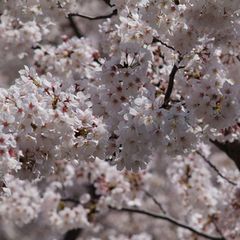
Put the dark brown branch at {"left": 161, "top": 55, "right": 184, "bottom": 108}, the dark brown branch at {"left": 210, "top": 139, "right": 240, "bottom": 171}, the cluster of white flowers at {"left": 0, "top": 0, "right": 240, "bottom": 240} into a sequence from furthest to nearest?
the dark brown branch at {"left": 210, "top": 139, "right": 240, "bottom": 171}, the dark brown branch at {"left": 161, "top": 55, "right": 184, "bottom": 108}, the cluster of white flowers at {"left": 0, "top": 0, "right": 240, "bottom": 240}

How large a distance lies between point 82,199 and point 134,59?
14.3ft

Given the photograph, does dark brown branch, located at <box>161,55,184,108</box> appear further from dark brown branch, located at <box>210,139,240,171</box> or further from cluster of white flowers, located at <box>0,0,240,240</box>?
dark brown branch, located at <box>210,139,240,171</box>

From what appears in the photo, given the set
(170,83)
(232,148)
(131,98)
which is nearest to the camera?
(131,98)

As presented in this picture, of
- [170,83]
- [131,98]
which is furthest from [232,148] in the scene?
[131,98]

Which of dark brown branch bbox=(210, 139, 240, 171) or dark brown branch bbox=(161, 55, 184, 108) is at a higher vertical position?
dark brown branch bbox=(210, 139, 240, 171)

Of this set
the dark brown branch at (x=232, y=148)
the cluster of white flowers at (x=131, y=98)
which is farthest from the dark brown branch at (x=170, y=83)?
the dark brown branch at (x=232, y=148)

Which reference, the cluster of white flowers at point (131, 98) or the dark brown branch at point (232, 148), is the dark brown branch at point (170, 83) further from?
the dark brown branch at point (232, 148)

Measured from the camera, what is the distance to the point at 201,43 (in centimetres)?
511

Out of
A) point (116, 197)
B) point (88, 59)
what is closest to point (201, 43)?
point (88, 59)

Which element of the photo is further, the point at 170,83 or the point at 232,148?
the point at 232,148

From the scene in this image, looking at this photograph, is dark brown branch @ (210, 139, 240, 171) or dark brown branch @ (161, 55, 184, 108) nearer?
dark brown branch @ (161, 55, 184, 108)

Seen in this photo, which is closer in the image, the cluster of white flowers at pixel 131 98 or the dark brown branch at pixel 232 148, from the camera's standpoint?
the cluster of white flowers at pixel 131 98

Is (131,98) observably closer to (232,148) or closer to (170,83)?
(170,83)

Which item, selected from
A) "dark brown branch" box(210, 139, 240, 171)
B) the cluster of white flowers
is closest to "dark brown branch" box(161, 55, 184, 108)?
the cluster of white flowers
